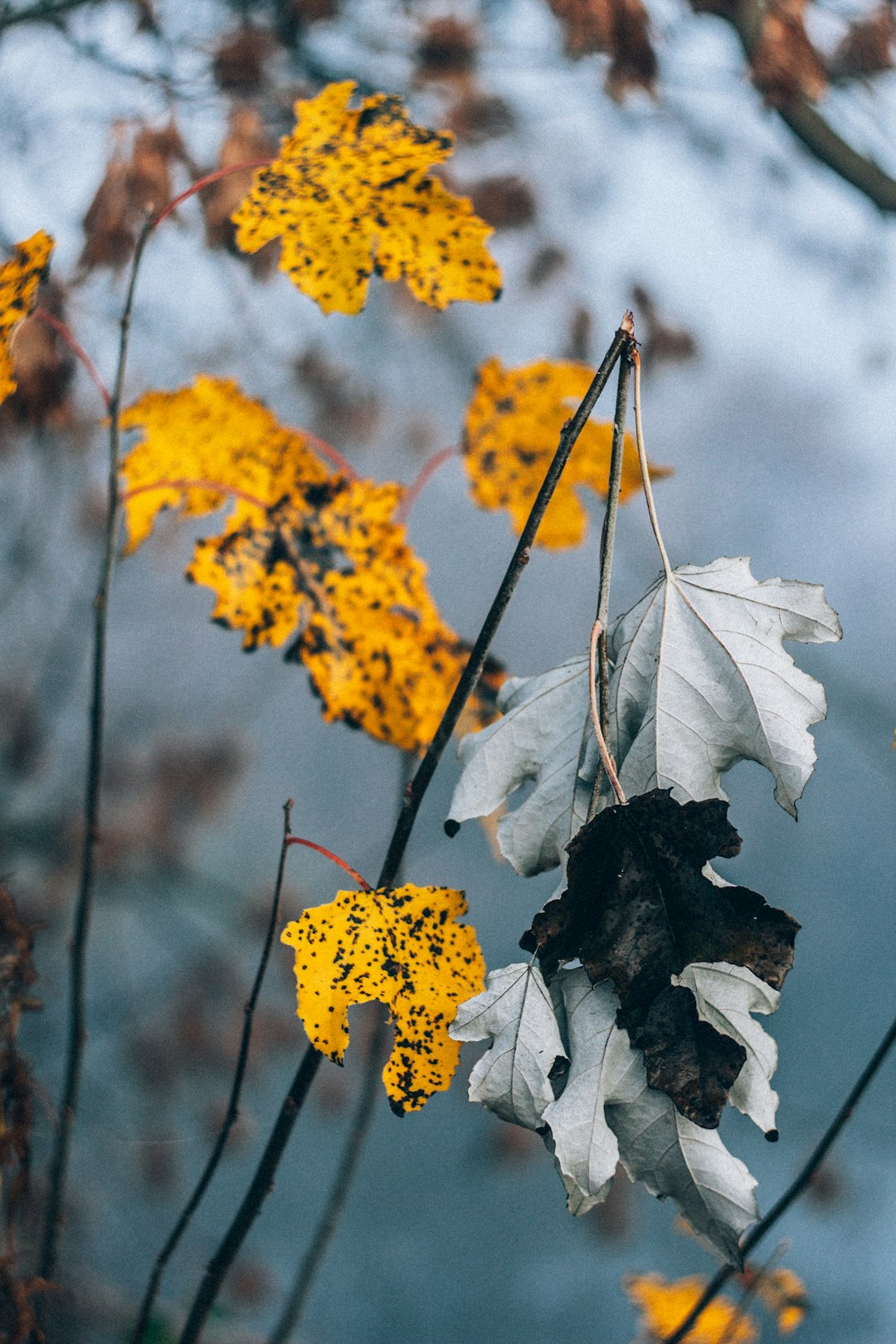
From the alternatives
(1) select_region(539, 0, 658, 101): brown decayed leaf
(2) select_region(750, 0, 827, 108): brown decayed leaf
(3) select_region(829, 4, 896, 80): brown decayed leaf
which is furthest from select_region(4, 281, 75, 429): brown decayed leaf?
(3) select_region(829, 4, 896, 80): brown decayed leaf

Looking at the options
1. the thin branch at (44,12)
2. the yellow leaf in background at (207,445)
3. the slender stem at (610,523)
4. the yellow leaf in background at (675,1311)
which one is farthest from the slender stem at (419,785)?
the thin branch at (44,12)

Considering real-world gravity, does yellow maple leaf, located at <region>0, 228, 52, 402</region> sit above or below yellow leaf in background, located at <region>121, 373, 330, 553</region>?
above

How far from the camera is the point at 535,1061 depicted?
26cm

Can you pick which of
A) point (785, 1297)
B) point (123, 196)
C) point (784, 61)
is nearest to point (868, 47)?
point (784, 61)

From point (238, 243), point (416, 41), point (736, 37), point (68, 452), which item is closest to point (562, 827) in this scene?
point (238, 243)

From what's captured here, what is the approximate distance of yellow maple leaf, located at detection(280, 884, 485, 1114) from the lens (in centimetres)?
29

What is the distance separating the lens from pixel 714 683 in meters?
0.29

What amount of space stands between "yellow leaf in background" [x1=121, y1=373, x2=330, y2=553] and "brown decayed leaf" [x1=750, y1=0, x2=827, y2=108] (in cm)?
65

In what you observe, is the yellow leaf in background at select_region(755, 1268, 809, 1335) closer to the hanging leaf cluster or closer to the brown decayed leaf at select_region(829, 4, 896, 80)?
the hanging leaf cluster

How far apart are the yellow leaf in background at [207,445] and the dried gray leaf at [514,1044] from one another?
328mm

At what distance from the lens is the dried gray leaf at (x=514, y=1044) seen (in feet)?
0.86

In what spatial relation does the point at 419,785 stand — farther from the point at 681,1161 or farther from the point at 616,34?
the point at 616,34

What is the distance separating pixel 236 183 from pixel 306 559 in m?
0.72

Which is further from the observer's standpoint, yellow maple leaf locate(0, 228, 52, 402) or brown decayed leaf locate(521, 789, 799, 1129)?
yellow maple leaf locate(0, 228, 52, 402)
